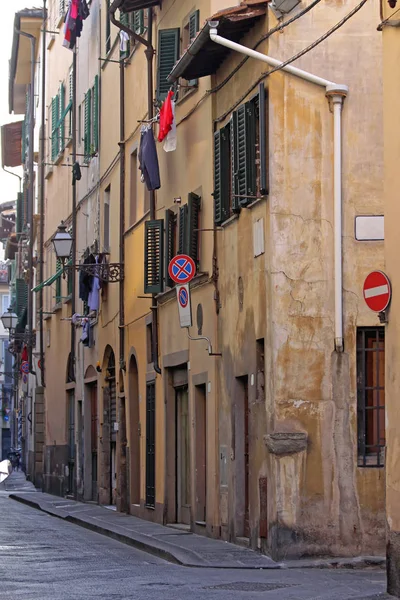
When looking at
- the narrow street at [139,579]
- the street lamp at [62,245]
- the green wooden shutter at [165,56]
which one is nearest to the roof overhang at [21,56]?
the street lamp at [62,245]

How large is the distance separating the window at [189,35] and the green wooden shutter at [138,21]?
346 cm

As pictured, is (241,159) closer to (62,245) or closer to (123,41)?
(123,41)

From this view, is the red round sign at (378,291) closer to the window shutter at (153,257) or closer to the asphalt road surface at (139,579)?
the asphalt road surface at (139,579)

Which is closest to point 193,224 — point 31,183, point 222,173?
point 222,173

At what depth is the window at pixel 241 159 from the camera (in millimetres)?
17219

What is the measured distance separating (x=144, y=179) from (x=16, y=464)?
164ft

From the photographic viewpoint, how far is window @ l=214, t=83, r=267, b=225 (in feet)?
56.5

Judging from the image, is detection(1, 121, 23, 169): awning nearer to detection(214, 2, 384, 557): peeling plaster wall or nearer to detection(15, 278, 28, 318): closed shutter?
detection(15, 278, 28, 318): closed shutter

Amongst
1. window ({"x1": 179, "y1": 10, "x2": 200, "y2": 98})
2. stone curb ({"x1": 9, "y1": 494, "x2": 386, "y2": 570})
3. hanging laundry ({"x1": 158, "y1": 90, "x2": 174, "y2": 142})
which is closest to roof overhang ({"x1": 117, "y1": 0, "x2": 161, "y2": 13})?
window ({"x1": 179, "y1": 10, "x2": 200, "y2": 98})

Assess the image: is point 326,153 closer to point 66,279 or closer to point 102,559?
point 102,559

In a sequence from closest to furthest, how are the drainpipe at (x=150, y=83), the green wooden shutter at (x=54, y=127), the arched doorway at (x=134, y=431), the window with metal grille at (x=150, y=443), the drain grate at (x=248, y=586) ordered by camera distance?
the drain grate at (x=248, y=586)
the drainpipe at (x=150, y=83)
the window with metal grille at (x=150, y=443)
the arched doorway at (x=134, y=431)
the green wooden shutter at (x=54, y=127)

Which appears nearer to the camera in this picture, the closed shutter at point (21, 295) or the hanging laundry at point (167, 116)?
the hanging laundry at point (167, 116)

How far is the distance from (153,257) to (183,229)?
2.27 metres

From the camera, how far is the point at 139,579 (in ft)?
47.0
